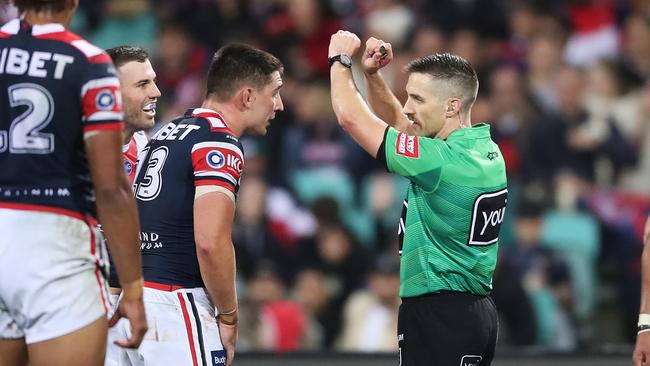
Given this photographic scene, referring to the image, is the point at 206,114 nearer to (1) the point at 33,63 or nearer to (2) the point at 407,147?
(2) the point at 407,147

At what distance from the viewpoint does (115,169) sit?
425 cm

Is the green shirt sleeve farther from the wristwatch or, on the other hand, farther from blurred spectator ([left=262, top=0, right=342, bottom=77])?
blurred spectator ([left=262, top=0, right=342, bottom=77])

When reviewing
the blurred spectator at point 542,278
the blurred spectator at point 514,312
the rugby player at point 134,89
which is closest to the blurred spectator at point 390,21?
the blurred spectator at point 542,278

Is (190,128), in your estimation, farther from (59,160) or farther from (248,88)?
(59,160)

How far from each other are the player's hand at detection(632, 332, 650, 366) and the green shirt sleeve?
1.30 meters

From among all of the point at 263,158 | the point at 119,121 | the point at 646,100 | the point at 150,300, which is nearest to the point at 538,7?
the point at 646,100

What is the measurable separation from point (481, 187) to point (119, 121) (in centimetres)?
211

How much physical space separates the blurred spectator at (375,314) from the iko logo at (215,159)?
15.1ft

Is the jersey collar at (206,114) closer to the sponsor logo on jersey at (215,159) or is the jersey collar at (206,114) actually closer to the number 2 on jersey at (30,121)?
the sponsor logo on jersey at (215,159)

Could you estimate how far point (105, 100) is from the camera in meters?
Result: 4.26

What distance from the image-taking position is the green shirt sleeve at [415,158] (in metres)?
5.64

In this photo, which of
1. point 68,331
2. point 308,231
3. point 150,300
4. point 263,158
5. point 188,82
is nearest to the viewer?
point 68,331

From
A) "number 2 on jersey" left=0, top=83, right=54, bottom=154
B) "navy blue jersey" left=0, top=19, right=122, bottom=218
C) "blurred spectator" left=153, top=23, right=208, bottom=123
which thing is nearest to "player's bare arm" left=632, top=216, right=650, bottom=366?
"navy blue jersey" left=0, top=19, right=122, bottom=218

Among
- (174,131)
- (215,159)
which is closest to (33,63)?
(215,159)
